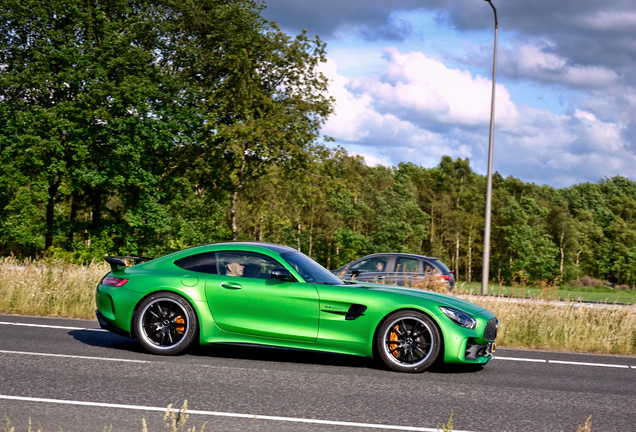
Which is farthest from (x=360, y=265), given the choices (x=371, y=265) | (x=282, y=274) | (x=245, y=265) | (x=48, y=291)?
(x=282, y=274)

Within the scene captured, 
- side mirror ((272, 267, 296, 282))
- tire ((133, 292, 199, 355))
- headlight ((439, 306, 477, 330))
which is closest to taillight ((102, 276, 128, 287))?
tire ((133, 292, 199, 355))

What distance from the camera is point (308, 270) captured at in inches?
323

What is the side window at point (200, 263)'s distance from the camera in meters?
8.21

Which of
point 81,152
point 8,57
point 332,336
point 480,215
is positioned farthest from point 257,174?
point 480,215

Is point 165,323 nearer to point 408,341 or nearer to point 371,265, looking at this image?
point 408,341

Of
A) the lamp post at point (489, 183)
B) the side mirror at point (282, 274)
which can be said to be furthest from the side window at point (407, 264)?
the side mirror at point (282, 274)

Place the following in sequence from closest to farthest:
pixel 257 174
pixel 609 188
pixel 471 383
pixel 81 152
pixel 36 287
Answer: pixel 471 383, pixel 36 287, pixel 81 152, pixel 257 174, pixel 609 188

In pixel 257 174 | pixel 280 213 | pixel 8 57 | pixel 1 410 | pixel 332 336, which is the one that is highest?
pixel 8 57

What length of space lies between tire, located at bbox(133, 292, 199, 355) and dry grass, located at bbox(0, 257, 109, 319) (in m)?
4.90

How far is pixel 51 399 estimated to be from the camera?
574 cm

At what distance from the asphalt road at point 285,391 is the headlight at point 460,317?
0.64 m

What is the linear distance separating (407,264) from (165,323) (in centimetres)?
939

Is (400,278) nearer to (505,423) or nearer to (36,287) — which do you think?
(36,287)

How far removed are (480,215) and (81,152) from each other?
203 ft
